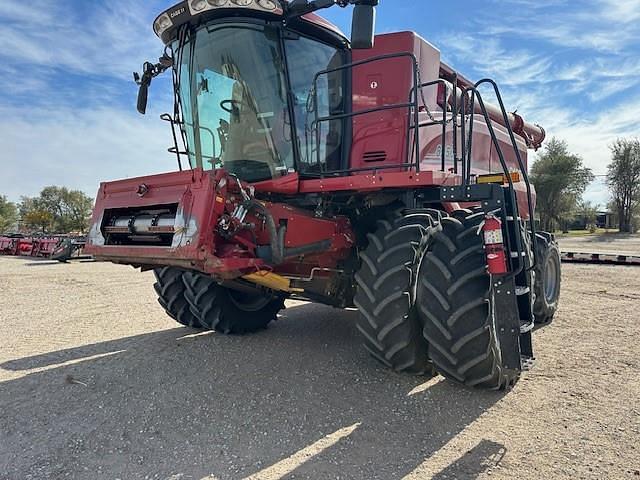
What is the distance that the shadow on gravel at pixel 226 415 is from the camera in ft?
9.20

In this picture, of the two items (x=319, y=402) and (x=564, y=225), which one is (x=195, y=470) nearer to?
(x=319, y=402)

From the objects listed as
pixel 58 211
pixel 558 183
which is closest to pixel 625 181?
pixel 558 183

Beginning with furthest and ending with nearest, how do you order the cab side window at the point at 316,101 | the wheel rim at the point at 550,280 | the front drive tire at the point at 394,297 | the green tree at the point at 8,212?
the green tree at the point at 8,212
the wheel rim at the point at 550,280
the cab side window at the point at 316,101
the front drive tire at the point at 394,297

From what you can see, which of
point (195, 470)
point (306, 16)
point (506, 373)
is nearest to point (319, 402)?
point (195, 470)

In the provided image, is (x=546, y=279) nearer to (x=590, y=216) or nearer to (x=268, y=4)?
(x=268, y=4)

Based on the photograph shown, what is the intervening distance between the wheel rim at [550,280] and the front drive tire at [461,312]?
3.59 m

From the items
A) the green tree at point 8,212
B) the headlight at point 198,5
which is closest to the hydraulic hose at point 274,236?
the headlight at point 198,5

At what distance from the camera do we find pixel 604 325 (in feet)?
20.2

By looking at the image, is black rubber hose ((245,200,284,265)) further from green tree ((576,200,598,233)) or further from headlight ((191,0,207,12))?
green tree ((576,200,598,233))

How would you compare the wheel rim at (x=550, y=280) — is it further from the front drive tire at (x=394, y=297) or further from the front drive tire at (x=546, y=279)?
the front drive tire at (x=394, y=297)

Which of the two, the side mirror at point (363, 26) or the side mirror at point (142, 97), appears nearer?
the side mirror at point (363, 26)

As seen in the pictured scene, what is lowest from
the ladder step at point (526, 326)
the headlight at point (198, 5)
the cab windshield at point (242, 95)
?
the ladder step at point (526, 326)

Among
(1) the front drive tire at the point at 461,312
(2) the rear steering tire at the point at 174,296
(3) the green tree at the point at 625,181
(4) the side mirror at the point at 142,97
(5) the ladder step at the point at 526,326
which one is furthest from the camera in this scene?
(3) the green tree at the point at 625,181

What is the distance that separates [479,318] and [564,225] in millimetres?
48713
